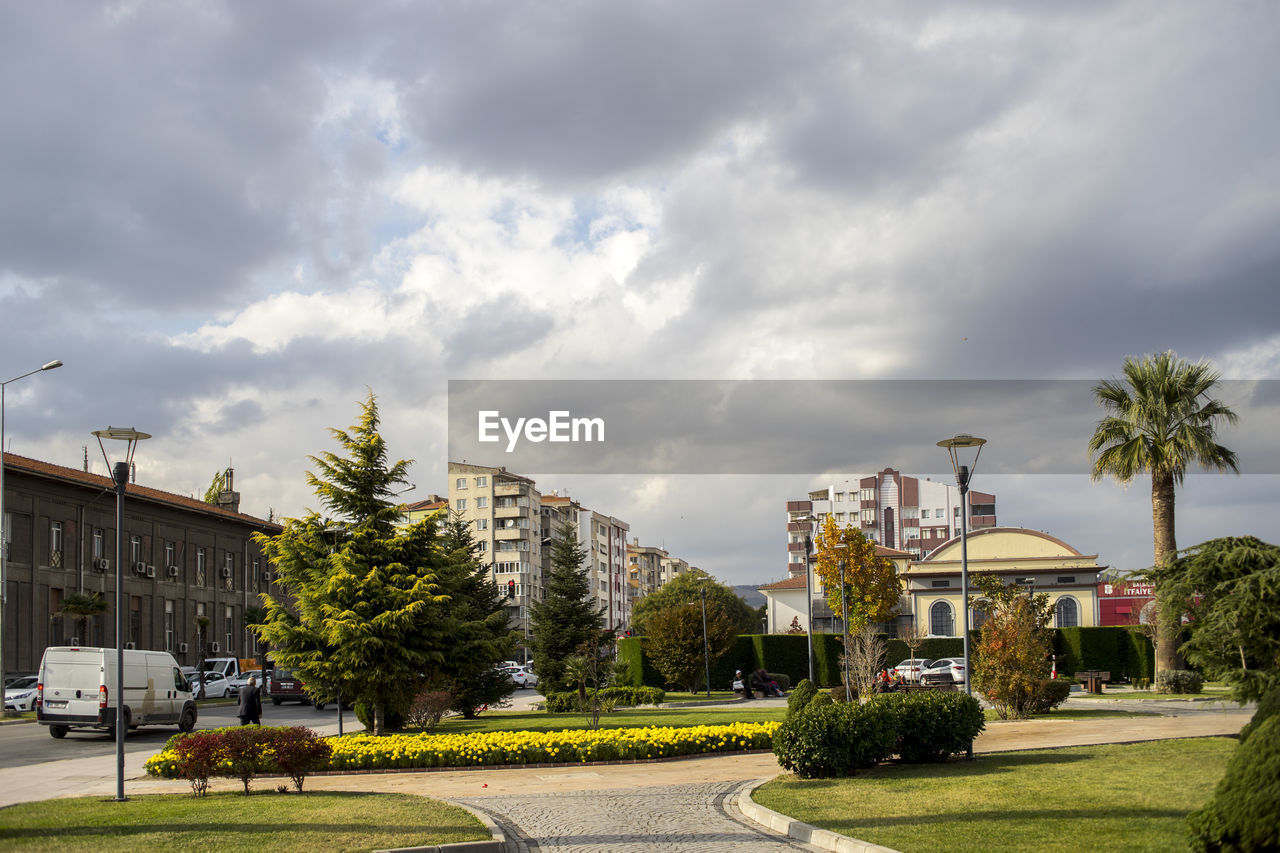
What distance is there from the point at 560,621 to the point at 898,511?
110 metres

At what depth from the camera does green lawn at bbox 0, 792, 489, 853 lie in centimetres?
1048

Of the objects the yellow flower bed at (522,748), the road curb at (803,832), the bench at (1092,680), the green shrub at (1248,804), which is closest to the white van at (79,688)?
the yellow flower bed at (522,748)

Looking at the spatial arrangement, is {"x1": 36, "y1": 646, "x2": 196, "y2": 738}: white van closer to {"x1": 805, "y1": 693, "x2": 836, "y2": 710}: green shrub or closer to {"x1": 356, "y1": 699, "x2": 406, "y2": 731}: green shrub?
{"x1": 356, "y1": 699, "x2": 406, "y2": 731}: green shrub

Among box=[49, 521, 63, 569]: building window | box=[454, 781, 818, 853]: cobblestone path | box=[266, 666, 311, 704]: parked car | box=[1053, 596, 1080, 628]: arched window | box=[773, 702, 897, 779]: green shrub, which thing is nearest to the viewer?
box=[454, 781, 818, 853]: cobblestone path

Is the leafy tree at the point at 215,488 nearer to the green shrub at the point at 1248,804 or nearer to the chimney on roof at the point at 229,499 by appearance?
the chimney on roof at the point at 229,499

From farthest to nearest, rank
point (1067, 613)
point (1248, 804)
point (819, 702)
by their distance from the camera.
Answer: point (1067, 613) < point (819, 702) < point (1248, 804)

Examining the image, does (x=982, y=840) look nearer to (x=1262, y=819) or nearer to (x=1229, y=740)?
(x=1262, y=819)

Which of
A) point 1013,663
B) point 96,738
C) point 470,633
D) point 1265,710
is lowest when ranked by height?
point 96,738

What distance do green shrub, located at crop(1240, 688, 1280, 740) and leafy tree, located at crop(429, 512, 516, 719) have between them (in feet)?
61.9

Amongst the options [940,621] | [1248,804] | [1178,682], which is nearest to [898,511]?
[940,621]

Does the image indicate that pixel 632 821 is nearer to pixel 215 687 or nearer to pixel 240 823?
pixel 240 823

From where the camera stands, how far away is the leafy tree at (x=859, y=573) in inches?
2325

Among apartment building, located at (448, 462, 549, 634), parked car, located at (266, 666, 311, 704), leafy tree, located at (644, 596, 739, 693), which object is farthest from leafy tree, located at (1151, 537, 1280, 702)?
apartment building, located at (448, 462, 549, 634)

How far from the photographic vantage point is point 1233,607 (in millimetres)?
11000
